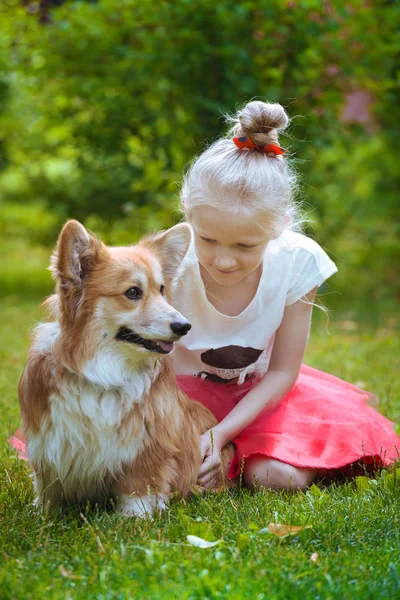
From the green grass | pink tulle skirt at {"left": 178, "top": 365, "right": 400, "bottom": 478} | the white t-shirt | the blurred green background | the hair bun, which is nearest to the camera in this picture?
the green grass

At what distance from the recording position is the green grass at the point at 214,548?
1.90 m

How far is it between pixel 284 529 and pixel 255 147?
135 cm

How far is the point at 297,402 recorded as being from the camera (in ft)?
10.4

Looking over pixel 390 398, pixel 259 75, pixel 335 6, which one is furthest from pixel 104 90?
pixel 390 398

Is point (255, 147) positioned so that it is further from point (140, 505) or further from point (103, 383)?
point (140, 505)

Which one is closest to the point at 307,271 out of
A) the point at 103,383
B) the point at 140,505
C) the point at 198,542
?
the point at 103,383

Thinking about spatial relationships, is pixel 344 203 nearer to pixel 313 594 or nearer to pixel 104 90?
pixel 104 90

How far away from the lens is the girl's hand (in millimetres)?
2742

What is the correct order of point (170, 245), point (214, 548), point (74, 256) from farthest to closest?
point (170, 245), point (74, 256), point (214, 548)

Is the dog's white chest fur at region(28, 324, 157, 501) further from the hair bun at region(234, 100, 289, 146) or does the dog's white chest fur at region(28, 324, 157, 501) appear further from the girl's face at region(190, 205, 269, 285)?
the hair bun at region(234, 100, 289, 146)

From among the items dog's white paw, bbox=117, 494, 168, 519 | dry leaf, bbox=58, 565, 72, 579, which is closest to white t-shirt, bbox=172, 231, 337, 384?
dog's white paw, bbox=117, 494, 168, 519

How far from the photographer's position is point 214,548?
2.14m

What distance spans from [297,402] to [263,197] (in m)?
0.90

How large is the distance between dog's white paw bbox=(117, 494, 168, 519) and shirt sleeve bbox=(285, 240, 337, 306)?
939 mm
